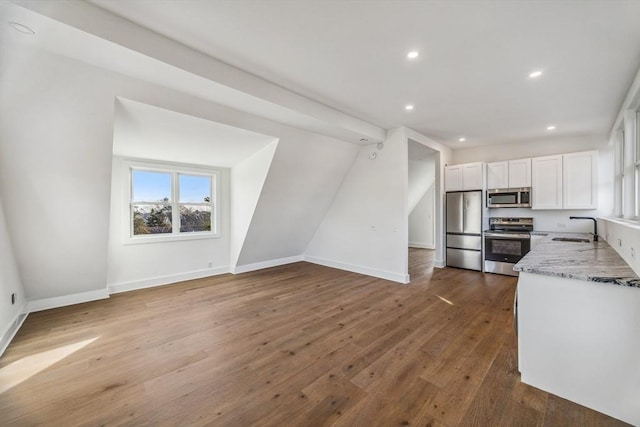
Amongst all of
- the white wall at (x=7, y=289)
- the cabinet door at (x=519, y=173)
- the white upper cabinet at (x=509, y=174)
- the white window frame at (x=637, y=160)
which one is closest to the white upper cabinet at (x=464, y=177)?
the white upper cabinet at (x=509, y=174)

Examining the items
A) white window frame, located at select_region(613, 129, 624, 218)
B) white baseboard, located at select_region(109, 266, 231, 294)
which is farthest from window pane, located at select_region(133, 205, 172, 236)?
white window frame, located at select_region(613, 129, 624, 218)

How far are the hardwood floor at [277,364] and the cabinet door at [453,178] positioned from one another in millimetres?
2631

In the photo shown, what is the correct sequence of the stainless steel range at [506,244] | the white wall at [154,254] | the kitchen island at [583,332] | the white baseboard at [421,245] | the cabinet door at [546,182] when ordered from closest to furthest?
the kitchen island at [583,332] → the white wall at [154,254] → the cabinet door at [546,182] → the stainless steel range at [506,244] → the white baseboard at [421,245]

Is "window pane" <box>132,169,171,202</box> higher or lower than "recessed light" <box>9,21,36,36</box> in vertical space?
lower

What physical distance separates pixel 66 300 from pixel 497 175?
7886mm

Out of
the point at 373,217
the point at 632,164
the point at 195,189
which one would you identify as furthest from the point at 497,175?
the point at 195,189

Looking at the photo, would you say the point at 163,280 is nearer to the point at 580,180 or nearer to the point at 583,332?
the point at 583,332

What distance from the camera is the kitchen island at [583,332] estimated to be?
168 centimetres

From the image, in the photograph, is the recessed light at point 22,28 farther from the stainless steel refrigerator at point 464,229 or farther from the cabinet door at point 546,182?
the cabinet door at point 546,182

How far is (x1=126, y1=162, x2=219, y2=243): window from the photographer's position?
14.5 feet

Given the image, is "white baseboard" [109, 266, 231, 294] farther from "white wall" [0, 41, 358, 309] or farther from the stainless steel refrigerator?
the stainless steel refrigerator

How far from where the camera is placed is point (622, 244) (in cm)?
240

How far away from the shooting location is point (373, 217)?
513 centimetres

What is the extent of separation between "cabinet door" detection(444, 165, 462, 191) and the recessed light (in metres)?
6.42
